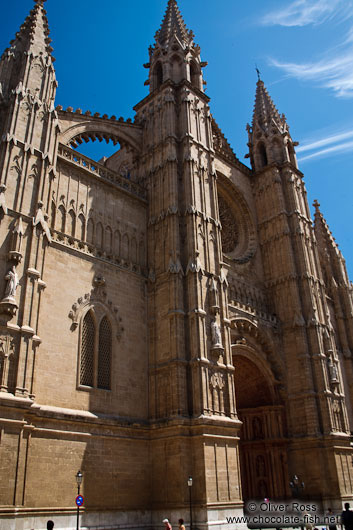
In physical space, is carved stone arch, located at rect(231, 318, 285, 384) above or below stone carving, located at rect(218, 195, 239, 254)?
below

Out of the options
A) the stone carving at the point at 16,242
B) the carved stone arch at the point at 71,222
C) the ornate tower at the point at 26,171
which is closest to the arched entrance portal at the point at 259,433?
the carved stone arch at the point at 71,222

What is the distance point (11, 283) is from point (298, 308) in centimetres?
2136

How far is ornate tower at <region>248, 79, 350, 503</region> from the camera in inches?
1167

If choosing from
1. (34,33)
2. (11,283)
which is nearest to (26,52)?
(34,33)

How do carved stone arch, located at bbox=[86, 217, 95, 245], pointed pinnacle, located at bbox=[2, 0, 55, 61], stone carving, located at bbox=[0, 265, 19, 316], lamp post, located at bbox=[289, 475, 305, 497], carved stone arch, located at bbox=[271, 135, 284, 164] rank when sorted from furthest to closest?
Result: carved stone arch, located at bbox=[271, 135, 284, 164]
lamp post, located at bbox=[289, 475, 305, 497]
pointed pinnacle, located at bbox=[2, 0, 55, 61]
carved stone arch, located at bbox=[86, 217, 95, 245]
stone carving, located at bbox=[0, 265, 19, 316]

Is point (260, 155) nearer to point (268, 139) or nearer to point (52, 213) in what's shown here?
point (268, 139)

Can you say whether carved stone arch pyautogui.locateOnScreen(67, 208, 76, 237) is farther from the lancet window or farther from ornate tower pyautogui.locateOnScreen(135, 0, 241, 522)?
ornate tower pyautogui.locateOnScreen(135, 0, 241, 522)

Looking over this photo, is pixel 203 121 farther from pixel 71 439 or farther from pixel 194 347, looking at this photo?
pixel 71 439

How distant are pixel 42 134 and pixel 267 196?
20791mm

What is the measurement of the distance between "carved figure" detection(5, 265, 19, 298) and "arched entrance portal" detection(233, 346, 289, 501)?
15348 millimetres

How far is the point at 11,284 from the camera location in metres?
18.3

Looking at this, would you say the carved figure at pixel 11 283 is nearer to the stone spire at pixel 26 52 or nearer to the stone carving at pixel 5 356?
the stone carving at pixel 5 356

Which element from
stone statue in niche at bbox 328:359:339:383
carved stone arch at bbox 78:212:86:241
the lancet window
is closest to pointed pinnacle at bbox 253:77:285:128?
stone statue in niche at bbox 328:359:339:383

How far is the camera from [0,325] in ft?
58.1
